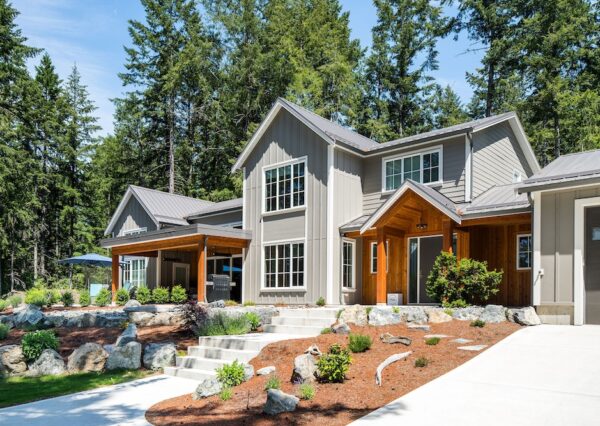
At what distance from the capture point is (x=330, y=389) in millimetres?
7340

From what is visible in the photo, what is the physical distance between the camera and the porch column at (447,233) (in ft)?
45.8

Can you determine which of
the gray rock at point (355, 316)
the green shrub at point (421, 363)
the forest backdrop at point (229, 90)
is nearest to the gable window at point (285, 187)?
the gray rock at point (355, 316)

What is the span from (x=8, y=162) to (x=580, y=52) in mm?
29956

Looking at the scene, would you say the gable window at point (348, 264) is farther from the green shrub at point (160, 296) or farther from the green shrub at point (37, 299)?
the green shrub at point (37, 299)

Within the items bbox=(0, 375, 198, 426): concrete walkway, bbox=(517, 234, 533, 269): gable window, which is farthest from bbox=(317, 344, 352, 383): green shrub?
bbox=(517, 234, 533, 269): gable window

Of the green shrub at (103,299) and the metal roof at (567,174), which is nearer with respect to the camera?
the metal roof at (567,174)

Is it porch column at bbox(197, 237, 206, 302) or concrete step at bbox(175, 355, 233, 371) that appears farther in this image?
porch column at bbox(197, 237, 206, 302)

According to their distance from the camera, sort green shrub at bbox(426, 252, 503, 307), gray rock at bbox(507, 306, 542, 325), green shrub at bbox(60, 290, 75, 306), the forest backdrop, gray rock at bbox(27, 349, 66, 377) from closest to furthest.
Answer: gray rock at bbox(27, 349, 66, 377), gray rock at bbox(507, 306, 542, 325), green shrub at bbox(426, 252, 503, 307), green shrub at bbox(60, 290, 75, 306), the forest backdrop

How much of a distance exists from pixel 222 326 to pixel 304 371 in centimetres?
486

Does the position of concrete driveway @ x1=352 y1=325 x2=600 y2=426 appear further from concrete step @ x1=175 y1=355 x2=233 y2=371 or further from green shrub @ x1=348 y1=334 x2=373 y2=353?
concrete step @ x1=175 y1=355 x2=233 y2=371

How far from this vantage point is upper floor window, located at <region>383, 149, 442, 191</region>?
16172 millimetres

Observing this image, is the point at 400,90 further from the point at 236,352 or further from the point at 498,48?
the point at 236,352

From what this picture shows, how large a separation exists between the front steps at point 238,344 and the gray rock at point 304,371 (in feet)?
5.81

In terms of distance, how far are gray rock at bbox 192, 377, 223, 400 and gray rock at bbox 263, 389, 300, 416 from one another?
158 centimetres
